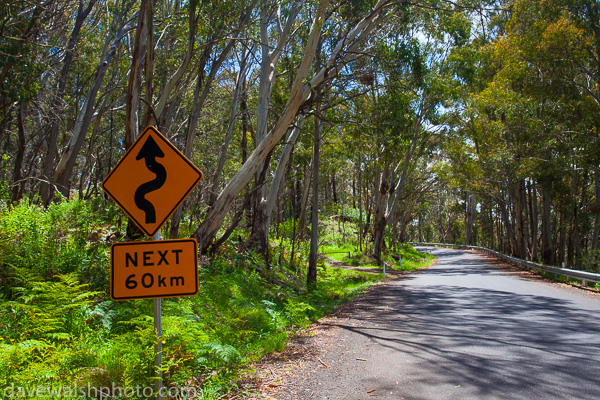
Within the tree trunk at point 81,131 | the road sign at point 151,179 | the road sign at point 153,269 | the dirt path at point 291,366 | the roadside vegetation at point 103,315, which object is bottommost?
the dirt path at point 291,366

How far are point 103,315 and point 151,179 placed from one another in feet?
10.4

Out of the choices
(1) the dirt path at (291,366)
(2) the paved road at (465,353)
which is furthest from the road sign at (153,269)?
(2) the paved road at (465,353)

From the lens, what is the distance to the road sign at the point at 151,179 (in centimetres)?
443

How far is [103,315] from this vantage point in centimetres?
664

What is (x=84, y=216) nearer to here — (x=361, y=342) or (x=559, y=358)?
(x=361, y=342)

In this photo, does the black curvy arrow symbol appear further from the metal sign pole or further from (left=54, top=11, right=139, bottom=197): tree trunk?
(left=54, top=11, right=139, bottom=197): tree trunk

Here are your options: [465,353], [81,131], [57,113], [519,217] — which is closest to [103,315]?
[465,353]

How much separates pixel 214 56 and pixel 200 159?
1427 cm

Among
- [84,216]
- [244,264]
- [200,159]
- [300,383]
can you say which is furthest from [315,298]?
[200,159]

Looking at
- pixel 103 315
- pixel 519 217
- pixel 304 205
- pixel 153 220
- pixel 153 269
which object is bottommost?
pixel 103 315

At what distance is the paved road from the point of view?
5.26 metres

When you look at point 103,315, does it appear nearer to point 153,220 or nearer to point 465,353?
point 153,220

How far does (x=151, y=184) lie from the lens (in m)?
4.48

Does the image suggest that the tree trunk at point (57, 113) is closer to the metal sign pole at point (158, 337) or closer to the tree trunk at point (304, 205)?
the tree trunk at point (304, 205)
